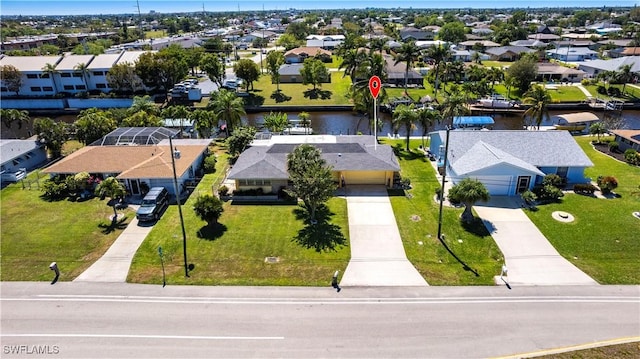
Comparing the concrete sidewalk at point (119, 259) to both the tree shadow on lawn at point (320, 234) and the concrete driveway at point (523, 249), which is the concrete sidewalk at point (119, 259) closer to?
the tree shadow on lawn at point (320, 234)

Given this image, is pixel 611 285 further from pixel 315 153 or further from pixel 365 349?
pixel 315 153

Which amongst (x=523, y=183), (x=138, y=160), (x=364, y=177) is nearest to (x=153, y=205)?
(x=138, y=160)

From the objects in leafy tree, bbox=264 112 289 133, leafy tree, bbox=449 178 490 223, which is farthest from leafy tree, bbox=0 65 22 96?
leafy tree, bbox=449 178 490 223

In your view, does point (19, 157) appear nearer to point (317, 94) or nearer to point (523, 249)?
point (523, 249)

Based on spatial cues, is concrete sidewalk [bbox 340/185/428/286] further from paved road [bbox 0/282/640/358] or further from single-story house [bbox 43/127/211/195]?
single-story house [bbox 43/127/211/195]

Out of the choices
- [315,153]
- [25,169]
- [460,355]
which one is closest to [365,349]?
[460,355]
